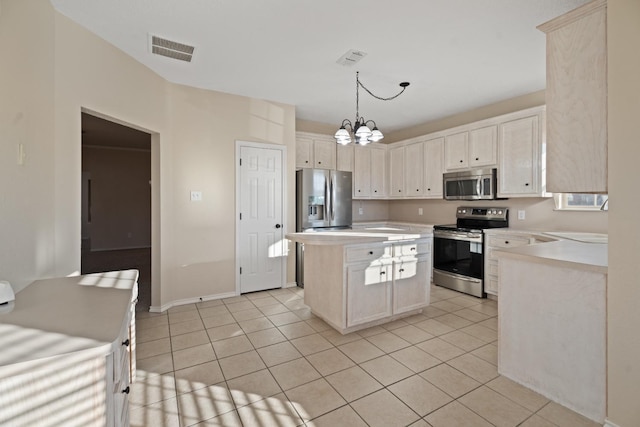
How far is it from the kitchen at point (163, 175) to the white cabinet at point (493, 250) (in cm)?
53

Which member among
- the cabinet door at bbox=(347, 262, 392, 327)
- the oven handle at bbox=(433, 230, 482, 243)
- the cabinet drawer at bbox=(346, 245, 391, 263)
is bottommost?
the cabinet door at bbox=(347, 262, 392, 327)

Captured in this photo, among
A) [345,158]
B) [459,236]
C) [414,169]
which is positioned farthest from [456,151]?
[345,158]

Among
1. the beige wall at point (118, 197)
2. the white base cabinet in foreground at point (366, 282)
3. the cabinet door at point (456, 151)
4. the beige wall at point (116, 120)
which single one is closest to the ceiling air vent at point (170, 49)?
the beige wall at point (116, 120)

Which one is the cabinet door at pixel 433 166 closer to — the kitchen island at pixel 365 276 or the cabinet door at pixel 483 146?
the cabinet door at pixel 483 146

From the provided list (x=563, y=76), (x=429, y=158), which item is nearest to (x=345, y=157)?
(x=429, y=158)

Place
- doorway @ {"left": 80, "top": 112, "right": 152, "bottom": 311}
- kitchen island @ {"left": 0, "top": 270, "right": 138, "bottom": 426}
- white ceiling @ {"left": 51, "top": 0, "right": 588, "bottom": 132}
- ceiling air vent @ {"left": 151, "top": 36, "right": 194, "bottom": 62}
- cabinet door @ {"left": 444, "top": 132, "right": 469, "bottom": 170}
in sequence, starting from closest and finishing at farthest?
kitchen island @ {"left": 0, "top": 270, "right": 138, "bottom": 426}, white ceiling @ {"left": 51, "top": 0, "right": 588, "bottom": 132}, ceiling air vent @ {"left": 151, "top": 36, "right": 194, "bottom": 62}, cabinet door @ {"left": 444, "top": 132, "right": 469, "bottom": 170}, doorway @ {"left": 80, "top": 112, "right": 152, "bottom": 311}

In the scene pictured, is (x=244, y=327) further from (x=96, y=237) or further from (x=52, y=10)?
(x=96, y=237)

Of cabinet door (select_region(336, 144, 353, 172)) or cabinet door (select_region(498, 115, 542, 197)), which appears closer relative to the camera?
cabinet door (select_region(498, 115, 542, 197))

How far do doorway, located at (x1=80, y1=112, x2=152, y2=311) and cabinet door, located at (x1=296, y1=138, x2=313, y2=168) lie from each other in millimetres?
4294

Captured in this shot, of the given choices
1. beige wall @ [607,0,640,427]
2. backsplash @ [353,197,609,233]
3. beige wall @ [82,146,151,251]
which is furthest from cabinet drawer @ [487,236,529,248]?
beige wall @ [82,146,151,251]

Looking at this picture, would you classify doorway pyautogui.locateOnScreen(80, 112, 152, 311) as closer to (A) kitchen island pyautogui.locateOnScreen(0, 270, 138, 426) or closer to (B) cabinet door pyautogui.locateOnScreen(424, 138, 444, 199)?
(B) cabinet door pyautogui.locateOnScreen(424, 138, 444, 199)

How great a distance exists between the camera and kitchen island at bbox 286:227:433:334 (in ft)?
9.14

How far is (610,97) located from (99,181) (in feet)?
31.7

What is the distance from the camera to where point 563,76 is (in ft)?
6.07
